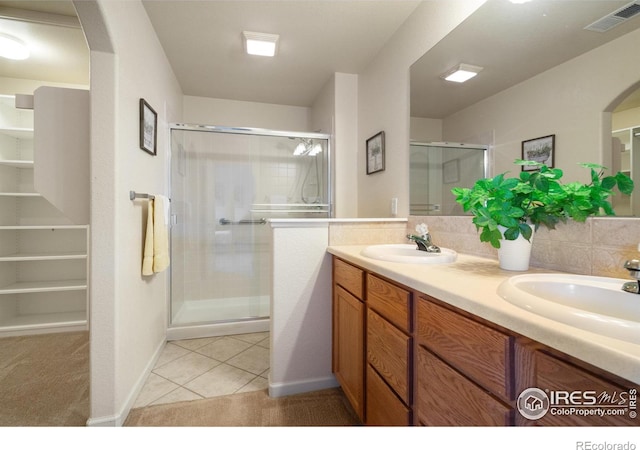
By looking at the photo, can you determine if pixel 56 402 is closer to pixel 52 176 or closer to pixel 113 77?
pixel 52 176

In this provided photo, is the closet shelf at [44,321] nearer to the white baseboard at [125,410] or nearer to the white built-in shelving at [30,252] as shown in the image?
the white built-in shelving at [30,252]

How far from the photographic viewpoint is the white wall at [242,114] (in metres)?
3.12

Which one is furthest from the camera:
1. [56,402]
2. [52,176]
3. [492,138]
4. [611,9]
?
[56,402]

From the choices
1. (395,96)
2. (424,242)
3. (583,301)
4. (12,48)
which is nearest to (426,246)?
(424,242)

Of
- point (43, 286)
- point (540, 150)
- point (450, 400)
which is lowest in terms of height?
point (43, 286)

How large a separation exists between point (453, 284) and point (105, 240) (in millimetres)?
1482

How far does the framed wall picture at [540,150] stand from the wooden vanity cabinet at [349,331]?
0.81m

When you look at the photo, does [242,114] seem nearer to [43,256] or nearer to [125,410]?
[43,256]

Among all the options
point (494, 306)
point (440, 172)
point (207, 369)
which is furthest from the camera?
point (207, 369)

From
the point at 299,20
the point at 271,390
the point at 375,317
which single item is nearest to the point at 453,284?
the point at 375,317

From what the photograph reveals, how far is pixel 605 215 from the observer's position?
86cm

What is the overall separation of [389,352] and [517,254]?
1.87 feet

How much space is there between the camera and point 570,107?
956 mm

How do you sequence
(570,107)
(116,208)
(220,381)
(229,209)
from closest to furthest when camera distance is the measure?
1. (570,107)
2. (116,208)
3. (220,381)
4. (229,209)
